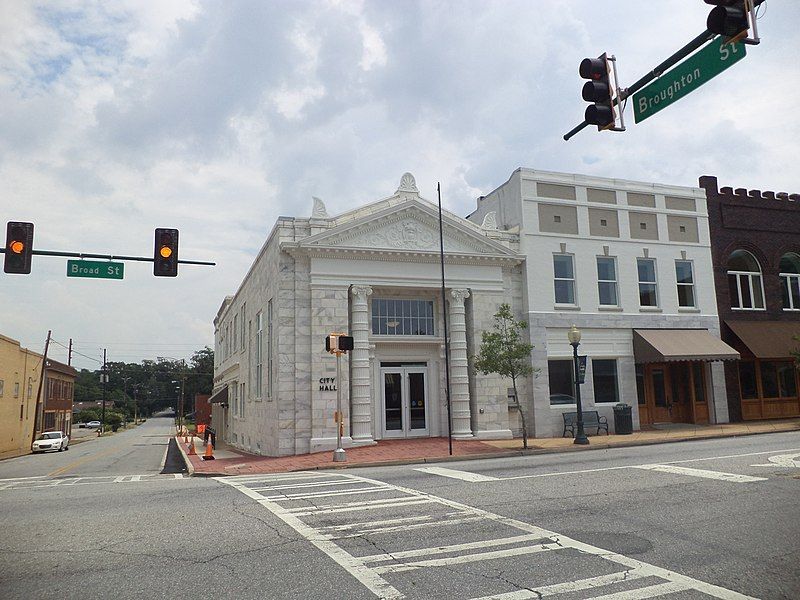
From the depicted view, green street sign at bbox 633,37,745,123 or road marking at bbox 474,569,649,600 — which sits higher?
green street sign at bbox 633,37,745,123

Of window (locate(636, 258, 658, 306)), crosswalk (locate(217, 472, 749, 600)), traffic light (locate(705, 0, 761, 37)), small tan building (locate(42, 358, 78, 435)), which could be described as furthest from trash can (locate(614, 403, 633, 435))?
small tan building (locate(42, 358, 78, 435))

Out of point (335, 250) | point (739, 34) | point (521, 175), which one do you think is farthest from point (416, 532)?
point (521, 175)

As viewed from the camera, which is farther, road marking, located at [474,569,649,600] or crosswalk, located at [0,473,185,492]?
crosswalk, located at [0,473,185,492]

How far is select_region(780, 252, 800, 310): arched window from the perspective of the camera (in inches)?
1161

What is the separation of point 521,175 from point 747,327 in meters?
12.0

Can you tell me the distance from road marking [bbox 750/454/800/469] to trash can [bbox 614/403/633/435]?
8589 millimetres

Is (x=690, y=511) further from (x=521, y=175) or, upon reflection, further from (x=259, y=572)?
(x=521, y=175)

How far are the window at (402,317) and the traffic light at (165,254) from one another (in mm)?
9194

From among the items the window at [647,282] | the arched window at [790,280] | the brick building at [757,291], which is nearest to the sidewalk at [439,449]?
the brick building at [757,291]

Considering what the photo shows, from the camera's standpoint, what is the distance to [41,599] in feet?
19.7

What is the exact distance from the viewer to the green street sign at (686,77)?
7203 mm

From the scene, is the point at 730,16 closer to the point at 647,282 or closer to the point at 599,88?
the point at 599,88

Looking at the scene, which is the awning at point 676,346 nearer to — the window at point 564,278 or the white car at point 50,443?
the window at point 564,278

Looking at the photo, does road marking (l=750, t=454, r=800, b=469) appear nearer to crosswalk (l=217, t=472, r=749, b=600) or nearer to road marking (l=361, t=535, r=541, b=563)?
crosswalk (l=217, t=472, r=749, b=600)
